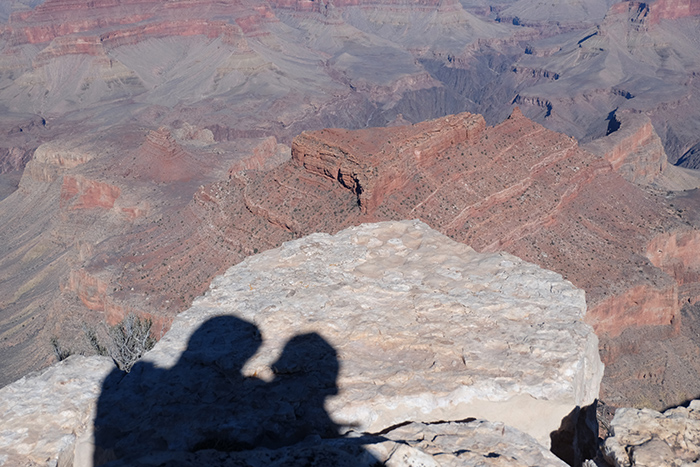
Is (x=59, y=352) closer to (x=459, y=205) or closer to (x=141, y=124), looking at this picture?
(x=459, y=205)

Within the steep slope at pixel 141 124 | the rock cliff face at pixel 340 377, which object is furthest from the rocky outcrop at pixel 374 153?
the rock cliff face at pixel 340 377

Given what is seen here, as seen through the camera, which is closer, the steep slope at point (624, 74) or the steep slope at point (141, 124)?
the steep slope at point (141, 124)

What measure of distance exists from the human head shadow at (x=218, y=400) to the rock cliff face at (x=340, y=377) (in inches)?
1.1

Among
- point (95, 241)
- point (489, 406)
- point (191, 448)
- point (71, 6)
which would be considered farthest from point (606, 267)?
point (71, 6)

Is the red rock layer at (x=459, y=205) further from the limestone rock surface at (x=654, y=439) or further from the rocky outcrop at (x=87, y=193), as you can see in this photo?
the limestone rock surface at (x=654, y=439)

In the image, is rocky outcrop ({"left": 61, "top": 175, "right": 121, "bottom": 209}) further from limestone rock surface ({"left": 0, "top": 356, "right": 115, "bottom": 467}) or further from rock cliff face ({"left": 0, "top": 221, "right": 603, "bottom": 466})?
limestone rock surface ({"left": 0, "top": 356, "right": 115, "bottom": 467})

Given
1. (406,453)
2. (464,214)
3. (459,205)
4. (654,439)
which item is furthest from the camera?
(459,205)

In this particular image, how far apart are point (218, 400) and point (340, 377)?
2178mm

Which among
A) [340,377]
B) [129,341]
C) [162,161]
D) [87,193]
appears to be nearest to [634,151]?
[162,161]

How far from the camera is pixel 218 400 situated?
1091cm

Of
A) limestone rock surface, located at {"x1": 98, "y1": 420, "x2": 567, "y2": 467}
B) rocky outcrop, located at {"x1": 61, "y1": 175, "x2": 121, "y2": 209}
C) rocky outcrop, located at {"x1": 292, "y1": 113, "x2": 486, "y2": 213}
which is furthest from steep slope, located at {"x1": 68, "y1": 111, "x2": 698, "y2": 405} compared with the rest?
limestone rock surface, located at {"x1": 98, "y1": 420, "x2": 567, "y2": 467}

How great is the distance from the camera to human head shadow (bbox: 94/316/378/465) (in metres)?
9.88

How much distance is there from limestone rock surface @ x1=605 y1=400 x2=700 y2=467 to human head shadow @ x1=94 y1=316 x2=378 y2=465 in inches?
179

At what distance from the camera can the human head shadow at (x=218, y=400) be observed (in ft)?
32.4
